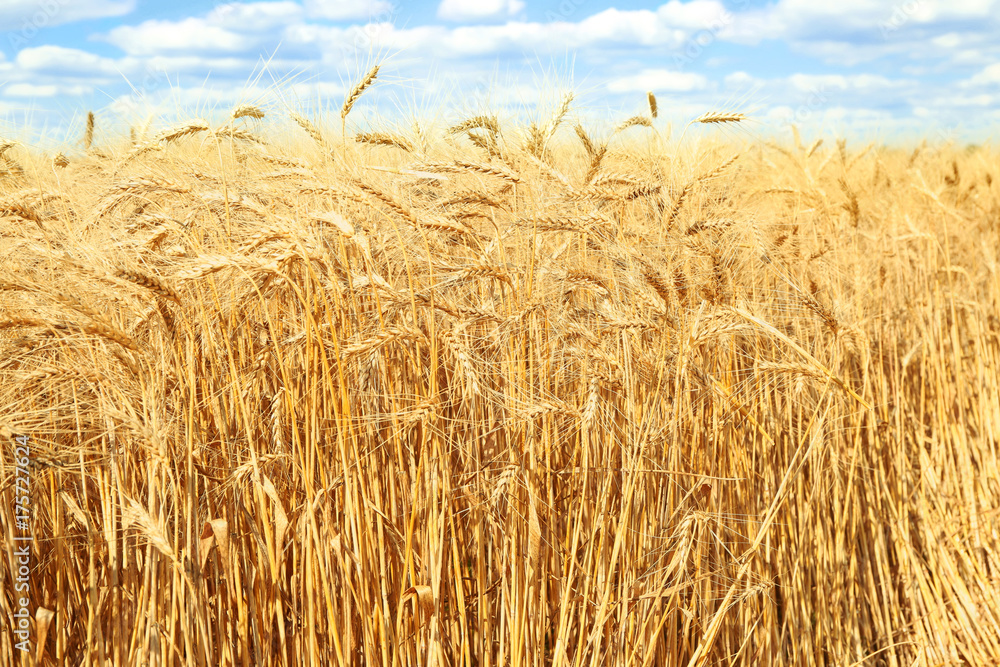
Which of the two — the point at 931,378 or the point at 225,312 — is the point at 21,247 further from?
the point at 931,378

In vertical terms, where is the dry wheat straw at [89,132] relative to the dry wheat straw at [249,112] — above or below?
above

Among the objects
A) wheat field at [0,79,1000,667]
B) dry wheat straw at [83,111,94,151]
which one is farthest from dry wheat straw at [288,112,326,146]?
dry wheat straw at [83,111,94,151]

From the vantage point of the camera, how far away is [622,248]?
5.51 ft

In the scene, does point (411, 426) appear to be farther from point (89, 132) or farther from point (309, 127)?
point (89, 132)

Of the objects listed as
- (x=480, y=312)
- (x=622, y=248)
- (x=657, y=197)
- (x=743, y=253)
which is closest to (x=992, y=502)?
(x=743, y=253)

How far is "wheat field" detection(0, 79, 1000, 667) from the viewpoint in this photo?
141cm

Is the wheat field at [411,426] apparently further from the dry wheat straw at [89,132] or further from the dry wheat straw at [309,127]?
the dry wheat straw at [89,132]

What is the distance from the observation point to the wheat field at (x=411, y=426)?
1407mm

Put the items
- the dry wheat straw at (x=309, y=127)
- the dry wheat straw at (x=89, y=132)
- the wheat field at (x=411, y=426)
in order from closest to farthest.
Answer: the wheat field at (x=411, y=426) → the dry wheat straw at (x=309, y=127) → the dry wheat straw at (x=89, y=132)

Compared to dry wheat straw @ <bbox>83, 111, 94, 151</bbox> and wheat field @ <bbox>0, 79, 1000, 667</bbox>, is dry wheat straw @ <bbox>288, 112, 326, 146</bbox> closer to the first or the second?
wheat field @ <bbox>0, 79, 1000, 667</bbox>

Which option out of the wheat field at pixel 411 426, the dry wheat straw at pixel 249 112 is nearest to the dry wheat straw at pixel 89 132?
the wheat field at pixel 411 426

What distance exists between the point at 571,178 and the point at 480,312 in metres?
0.67

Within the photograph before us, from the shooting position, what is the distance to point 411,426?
155cm

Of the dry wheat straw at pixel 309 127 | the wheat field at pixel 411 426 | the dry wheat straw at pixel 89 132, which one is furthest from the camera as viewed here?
the dry wheat straw at pixel 89 132
